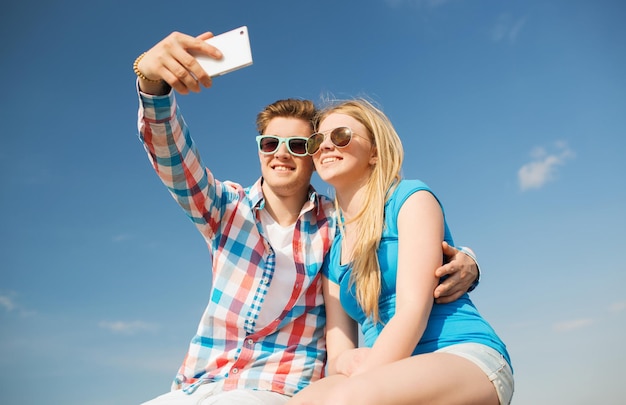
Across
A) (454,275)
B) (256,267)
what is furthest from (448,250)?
(256,267)

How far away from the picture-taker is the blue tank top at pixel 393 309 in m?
3.67

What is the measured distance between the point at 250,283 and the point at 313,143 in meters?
1.42

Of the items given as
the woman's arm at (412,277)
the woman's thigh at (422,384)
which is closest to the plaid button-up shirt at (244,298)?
the woman's arm at (412,277)

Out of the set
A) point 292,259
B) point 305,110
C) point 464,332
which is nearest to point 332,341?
point 292,259

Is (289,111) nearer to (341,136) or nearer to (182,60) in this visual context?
(341,136)

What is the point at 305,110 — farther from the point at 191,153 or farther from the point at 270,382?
the point at 270,382

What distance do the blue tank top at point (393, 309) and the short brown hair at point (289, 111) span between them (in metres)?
1.52

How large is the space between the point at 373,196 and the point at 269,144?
149cm

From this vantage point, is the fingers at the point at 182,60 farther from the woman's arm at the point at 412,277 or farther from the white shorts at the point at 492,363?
the white shorts at the point at 492,363

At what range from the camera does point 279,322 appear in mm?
4875

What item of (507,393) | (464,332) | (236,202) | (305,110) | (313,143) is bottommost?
(507,393)

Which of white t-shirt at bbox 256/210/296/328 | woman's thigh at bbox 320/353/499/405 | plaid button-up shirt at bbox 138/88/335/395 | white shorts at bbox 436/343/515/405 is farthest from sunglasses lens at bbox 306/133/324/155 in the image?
woman's thigh at bbox 320/353/499/405

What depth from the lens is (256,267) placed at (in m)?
4.92

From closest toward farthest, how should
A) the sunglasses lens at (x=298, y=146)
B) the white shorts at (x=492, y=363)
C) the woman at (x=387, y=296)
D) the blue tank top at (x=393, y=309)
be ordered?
the woman at (x=387, y=296)
the white shorts at (x=492, y=363)
the blue tank top at (x=393, y=309)
the sunglasses lens at (x=298, y=146)
